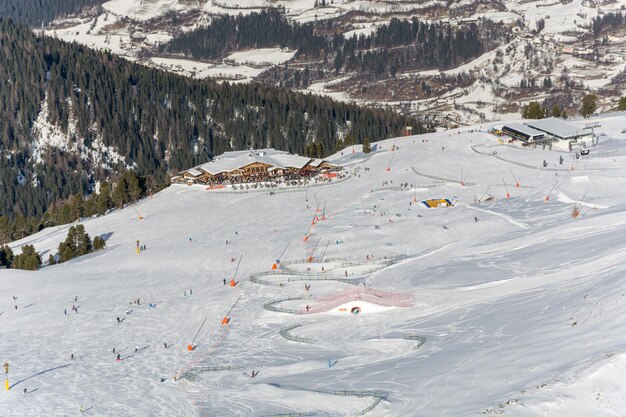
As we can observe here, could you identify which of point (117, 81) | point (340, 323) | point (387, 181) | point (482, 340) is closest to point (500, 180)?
point (387, 181)

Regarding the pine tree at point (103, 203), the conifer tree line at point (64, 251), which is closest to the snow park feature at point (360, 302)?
the conifer tree line at point (64, 251)

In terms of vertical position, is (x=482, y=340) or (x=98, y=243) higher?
(x=482, y=340)

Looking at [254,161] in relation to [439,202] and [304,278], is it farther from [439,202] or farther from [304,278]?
[304,278]

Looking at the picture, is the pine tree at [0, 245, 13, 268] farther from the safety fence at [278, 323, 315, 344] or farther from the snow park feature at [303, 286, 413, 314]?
the safety fence at [278, 323, 315, 344]

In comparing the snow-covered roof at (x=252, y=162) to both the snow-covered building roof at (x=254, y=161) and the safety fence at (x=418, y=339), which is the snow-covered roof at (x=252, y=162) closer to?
the snow-covered building roof at (x=254, y=161)

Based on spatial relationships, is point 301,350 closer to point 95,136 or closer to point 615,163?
point 615,163

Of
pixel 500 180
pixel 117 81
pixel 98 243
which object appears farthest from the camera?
pixel 117 81

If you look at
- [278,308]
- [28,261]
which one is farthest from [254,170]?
[278,308]

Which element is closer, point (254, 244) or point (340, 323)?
point (340, 323)
